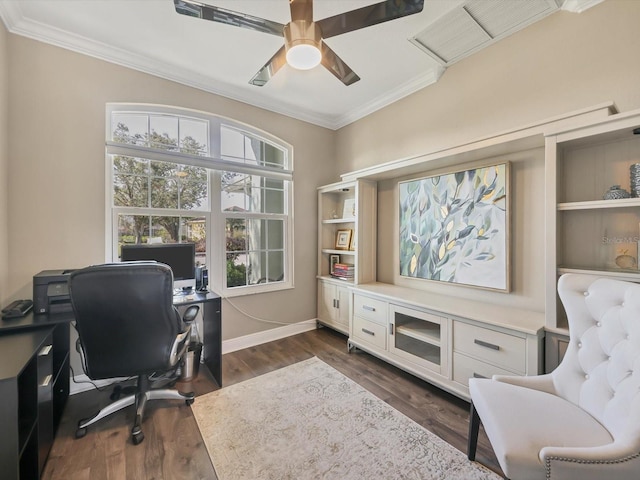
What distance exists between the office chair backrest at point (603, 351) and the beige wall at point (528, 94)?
652mm

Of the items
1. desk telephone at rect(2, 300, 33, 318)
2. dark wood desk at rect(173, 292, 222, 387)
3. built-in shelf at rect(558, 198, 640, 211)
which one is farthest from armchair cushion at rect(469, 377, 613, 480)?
desk telephone at rect(2, 300, 33, 318)

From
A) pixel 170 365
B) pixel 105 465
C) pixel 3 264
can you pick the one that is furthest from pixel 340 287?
pixel 3 264

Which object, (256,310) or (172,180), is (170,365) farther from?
(172,180)

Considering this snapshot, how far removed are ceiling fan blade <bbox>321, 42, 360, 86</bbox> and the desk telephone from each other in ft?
8.61

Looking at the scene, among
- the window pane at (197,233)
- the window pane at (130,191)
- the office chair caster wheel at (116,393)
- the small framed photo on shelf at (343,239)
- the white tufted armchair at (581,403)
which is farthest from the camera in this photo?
→ the small framed photo on shelf at (343,239)

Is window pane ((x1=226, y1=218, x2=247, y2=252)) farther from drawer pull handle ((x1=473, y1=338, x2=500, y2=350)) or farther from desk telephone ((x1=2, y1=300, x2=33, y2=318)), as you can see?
drawer pull handle ((x1=473, y1=338, x2=500, y2=350))

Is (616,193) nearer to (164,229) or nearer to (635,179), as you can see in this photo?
(635,179)

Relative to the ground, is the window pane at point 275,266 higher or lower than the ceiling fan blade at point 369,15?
lower

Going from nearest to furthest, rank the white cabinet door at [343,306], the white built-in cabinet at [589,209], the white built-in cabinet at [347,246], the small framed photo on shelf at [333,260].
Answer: the white built-in cabinet at [589,209] < the white built-in cabinet at [347,246] < the white cabinet door at [343,306] < the small framed photo on shelf at [333,260]

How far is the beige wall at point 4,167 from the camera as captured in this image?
1.88 meters

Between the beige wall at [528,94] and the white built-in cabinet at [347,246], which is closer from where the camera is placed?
the beige wall at [528,94]

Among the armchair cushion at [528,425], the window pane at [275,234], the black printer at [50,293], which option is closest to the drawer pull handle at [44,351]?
the black printer at [50,293]

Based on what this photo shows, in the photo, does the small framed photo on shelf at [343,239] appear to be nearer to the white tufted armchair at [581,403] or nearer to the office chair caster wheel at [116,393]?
the white tufted armchair at [581,403]

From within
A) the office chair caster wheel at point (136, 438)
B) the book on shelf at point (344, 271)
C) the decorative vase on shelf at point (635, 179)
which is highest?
the decorative vase on shelf at point (635, 179)
